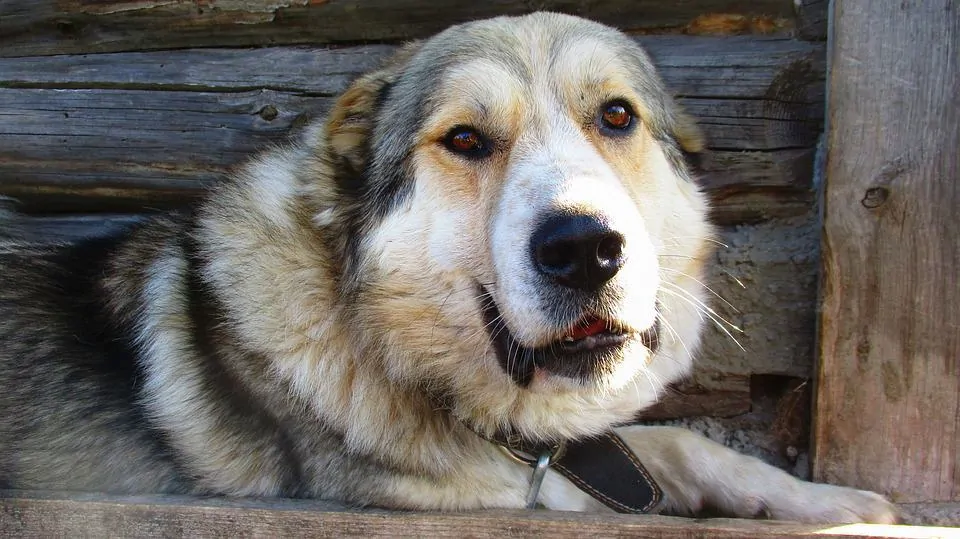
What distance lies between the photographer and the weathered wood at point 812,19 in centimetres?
286

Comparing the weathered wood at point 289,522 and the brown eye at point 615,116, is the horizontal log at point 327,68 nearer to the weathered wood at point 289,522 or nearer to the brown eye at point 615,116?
the brown eye at point 615,116

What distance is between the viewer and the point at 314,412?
2170mm

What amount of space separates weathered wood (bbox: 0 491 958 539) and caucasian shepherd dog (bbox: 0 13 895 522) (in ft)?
0.38

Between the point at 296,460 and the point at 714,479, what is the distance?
1287mm

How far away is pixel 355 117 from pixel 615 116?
799mm

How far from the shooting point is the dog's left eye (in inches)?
86.2

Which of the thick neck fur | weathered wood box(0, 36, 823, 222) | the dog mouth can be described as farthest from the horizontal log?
the dog mouth

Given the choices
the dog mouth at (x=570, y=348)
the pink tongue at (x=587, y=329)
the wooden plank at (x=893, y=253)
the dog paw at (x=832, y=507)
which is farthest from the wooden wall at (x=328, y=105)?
the pink tongue at (x=587, y=329)

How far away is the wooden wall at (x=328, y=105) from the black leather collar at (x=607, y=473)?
2.70 ft

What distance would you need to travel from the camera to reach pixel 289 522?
193 centimetres

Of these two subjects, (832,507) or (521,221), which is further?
(832,507)

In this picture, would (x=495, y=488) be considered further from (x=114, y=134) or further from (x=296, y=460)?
(x=114, y=134)

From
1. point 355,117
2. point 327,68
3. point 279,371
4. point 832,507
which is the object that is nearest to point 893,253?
point 832,507

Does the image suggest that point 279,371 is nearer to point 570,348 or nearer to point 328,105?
point 570,348
